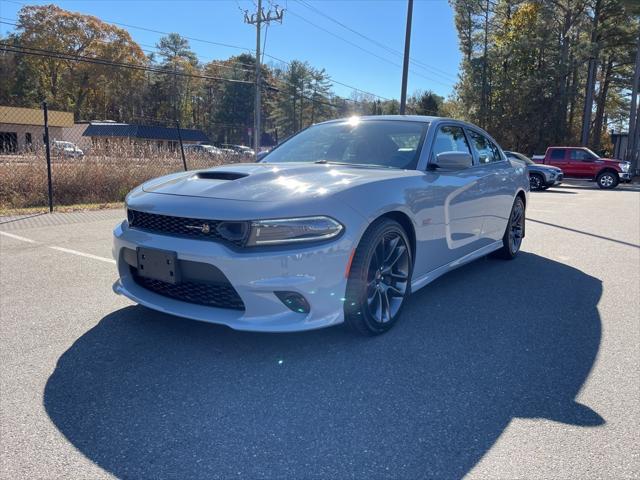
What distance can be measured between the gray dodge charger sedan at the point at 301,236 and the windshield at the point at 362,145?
0.05ft

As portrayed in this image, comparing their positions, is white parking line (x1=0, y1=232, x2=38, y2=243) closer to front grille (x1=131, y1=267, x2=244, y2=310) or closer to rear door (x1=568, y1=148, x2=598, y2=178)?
front grille (x1=131, y1=267, x2=244, y2=310)

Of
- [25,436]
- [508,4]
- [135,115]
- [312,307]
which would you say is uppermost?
[508,4]

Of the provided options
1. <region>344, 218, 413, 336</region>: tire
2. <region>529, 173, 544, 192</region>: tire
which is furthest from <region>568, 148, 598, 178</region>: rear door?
<region>344, 218, 413, 336</region>: tire

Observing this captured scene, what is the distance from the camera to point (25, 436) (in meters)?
2.10

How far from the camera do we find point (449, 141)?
433cm

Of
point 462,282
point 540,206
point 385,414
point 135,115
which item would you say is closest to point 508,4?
point 540,206

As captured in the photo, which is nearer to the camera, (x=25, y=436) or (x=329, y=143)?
(x=25, y=436)

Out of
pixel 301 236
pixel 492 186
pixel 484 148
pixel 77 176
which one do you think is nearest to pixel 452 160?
pixel 492 186

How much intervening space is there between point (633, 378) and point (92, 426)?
2902 mm

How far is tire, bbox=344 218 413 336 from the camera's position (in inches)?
116

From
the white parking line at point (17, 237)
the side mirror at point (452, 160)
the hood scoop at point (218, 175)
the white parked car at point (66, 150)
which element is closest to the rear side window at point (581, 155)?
the white parked car at point (66, 150)

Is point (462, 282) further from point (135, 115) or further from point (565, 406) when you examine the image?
point (135, 115)

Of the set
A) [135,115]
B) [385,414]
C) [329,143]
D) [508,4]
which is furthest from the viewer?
[135,115]

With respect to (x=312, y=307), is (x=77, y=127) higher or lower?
higher
